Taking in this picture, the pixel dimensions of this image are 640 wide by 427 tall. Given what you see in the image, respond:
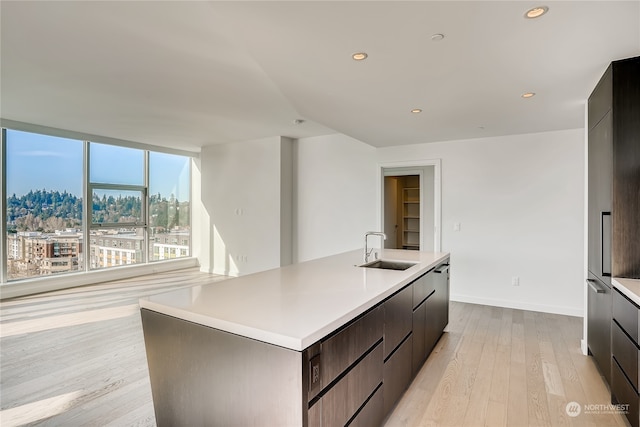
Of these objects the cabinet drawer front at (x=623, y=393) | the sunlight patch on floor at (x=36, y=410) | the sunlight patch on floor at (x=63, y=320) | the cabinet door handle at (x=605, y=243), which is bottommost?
the sunlight patch on floor at (x=36, y=410)

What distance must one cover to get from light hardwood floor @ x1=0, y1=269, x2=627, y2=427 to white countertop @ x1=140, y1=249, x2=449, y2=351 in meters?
0.91

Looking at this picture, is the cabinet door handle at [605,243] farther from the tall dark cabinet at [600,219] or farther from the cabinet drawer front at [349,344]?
the cabinet drawer front at [349,344]

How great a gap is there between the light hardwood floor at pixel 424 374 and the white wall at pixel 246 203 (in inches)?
98.5

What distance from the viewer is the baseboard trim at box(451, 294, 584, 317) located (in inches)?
166

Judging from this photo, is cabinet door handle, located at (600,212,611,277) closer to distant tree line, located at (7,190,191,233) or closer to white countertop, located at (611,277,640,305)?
white countertop, located at (611,277,640,305)

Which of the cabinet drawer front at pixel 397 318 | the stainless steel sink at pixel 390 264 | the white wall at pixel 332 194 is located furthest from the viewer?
the white wall at pixel 332 194

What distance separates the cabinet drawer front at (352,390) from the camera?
138 cm

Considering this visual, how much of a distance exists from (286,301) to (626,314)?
79.7 inches

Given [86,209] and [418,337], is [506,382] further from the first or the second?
[86,209]

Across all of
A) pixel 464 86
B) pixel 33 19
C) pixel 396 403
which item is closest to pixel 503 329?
pixel 396 403

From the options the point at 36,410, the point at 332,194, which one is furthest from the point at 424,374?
the point at 332,194

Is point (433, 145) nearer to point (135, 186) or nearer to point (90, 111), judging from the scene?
point (90, 111)

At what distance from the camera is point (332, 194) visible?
5.99 m

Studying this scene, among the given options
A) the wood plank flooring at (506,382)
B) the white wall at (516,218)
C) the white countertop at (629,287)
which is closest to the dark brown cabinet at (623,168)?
the white countertop at (629,287)
